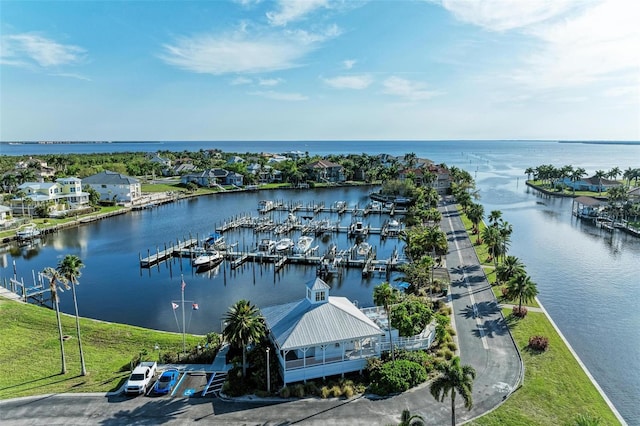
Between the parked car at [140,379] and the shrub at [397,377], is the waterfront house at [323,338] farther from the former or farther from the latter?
the parked car at [140,379]

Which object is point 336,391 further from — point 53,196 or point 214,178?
point 214,178

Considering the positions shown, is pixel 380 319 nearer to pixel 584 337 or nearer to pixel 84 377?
pixel 584 337

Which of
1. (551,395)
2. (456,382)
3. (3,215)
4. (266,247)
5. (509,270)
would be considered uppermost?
(456,382)

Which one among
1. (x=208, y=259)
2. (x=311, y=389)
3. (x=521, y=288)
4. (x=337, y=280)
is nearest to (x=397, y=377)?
(x=311, y=389)

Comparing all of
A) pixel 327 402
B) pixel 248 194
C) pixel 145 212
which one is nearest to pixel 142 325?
pixel 327 402

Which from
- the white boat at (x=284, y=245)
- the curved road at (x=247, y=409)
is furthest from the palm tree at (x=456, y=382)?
the white boat at (x=284, y=245)
